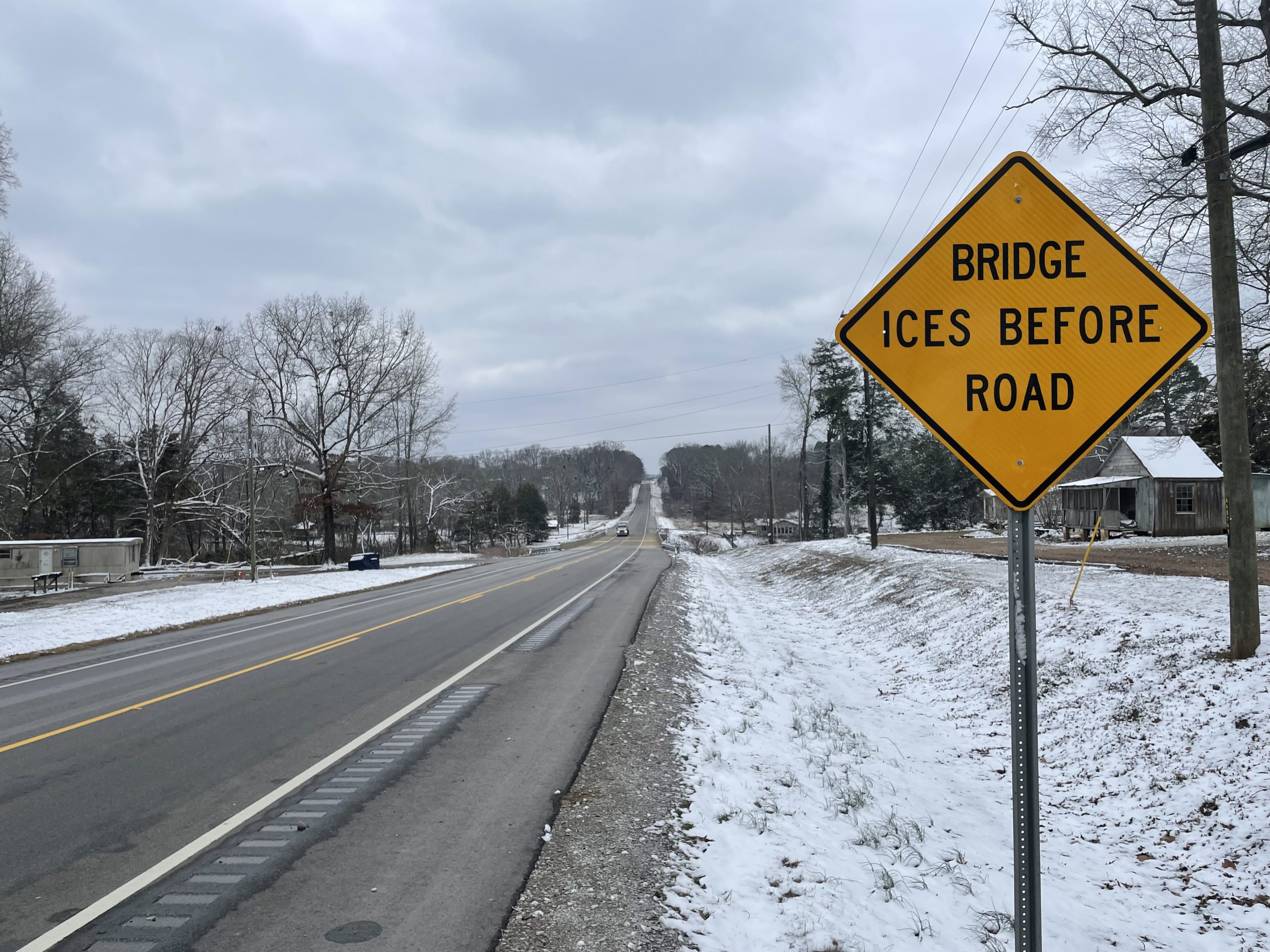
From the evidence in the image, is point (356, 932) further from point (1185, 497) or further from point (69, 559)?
point (1185, 497)

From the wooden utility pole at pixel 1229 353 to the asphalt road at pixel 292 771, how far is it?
6.47m

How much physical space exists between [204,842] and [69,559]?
110ft

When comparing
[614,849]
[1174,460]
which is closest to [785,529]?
[1174,460]

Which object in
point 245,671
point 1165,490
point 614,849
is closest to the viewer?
point 614,849

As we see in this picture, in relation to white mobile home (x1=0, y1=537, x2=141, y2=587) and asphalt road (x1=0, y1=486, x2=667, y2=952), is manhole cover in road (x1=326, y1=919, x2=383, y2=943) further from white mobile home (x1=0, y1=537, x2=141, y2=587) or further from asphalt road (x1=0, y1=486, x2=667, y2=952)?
white mobile home (x1=0, y1=537, x2=141, y2=587)

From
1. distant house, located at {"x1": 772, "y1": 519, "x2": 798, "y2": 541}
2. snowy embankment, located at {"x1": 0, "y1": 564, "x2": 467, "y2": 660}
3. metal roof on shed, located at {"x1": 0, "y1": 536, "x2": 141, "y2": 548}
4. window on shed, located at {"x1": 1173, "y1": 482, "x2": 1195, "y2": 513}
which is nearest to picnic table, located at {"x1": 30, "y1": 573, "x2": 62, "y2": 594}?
metal roof on shed, located at {"x1": 0, "y1": 536, "x2": 141, "y2": 548}

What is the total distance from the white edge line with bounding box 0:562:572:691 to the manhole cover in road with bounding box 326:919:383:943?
905 centimetres

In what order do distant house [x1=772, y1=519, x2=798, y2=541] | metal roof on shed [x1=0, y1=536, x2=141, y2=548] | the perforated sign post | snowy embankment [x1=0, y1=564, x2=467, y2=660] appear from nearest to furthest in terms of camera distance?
the perforated sign post
snowy embankment [x1=0, y1=564, x2=467, y2=660]
metal roof on shed [x1=0, y1=536, x2=141, y2=548]
distant house [x1=772, y1=519, x2=798, y2=541]

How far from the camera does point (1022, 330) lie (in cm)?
263

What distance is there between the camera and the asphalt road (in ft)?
13.0

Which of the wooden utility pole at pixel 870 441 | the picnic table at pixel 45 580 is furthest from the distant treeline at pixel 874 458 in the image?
the picnic table at pixel 45 580

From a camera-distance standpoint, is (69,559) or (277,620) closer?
(277,620)

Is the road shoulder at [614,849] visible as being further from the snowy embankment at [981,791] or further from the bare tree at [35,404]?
the bare tree at [35,404]

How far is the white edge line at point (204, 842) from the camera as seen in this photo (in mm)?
3684
